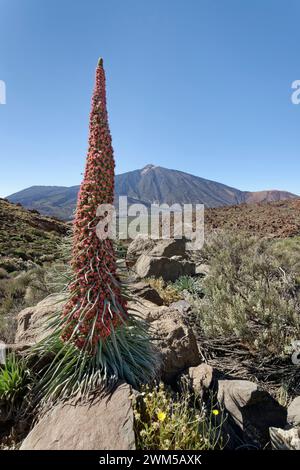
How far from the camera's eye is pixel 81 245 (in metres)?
2.68

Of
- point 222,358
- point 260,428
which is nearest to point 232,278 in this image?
point 222,358

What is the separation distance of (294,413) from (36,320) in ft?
9.37

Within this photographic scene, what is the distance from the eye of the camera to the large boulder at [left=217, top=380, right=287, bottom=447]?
297 cm

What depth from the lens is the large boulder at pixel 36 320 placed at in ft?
10.6

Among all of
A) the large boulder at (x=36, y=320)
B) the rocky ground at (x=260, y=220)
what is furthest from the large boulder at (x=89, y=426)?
the rocky ground at (x=260, y=220)

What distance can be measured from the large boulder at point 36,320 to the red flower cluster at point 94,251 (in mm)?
470

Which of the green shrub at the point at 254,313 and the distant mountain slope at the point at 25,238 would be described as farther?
the distant mountain slope at the point at 25,238

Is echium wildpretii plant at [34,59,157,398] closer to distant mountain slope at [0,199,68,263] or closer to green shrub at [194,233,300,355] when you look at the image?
green shrub at [194,233,300,355]

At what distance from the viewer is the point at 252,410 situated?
306cm

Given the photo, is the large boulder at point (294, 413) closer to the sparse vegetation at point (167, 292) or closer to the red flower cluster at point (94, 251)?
the red flower cluster at point (94, 251)
